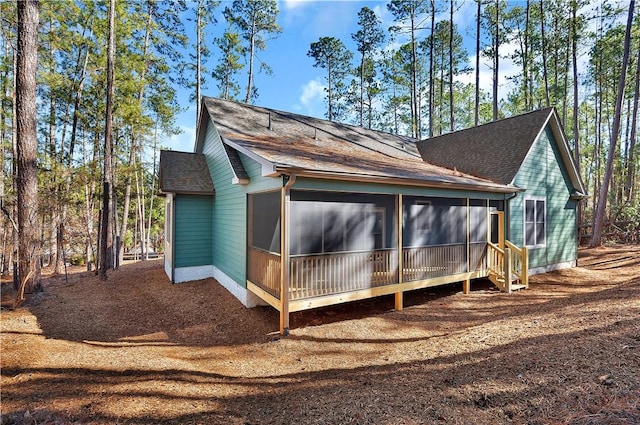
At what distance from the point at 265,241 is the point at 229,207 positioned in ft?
4.93

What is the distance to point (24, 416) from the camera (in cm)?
300

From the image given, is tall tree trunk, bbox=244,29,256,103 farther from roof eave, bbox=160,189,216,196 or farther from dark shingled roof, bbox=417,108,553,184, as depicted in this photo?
dark shingled roof, bbox=417,108,553,184

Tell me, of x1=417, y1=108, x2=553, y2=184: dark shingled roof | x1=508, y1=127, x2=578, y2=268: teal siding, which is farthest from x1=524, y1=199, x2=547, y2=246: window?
x1=417, y1=108, x2=553, y2=184: dark shingled roof

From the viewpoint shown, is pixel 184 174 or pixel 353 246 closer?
pixel 353 246

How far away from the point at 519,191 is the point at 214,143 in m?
10.3

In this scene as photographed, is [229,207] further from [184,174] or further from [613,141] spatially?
[613,141]

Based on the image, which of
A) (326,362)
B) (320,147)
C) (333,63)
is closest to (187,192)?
(320,147)

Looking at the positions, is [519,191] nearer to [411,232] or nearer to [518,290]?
[518,290]

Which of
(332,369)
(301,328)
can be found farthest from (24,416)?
(301,328)

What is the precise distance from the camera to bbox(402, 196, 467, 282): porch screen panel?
797 cm

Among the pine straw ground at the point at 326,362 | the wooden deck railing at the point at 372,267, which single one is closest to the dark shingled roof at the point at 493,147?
the wooden deck railing at the point at 372,267

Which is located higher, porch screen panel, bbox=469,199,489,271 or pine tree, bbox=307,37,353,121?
pine tree, bbox=307,37,353,121

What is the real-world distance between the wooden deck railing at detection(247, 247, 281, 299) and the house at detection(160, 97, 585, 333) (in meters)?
0.03

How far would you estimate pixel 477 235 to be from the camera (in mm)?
9172
